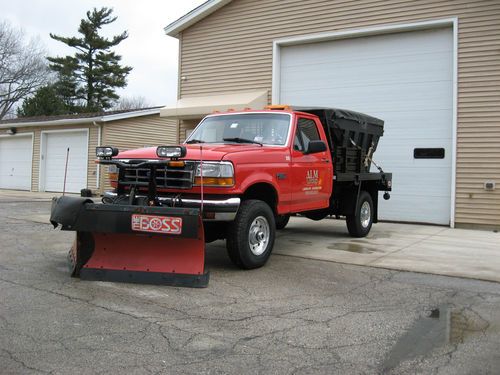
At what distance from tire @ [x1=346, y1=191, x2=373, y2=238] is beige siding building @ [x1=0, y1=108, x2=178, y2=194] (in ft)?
44.5

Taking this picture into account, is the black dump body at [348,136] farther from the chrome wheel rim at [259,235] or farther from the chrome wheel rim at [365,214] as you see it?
the chrome wheel rim at [259,235]

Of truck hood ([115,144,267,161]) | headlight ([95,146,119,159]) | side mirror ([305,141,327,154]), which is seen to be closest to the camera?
truck hood ([115,144,267,161])

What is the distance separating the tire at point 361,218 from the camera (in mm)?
9461

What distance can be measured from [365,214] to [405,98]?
440 cm

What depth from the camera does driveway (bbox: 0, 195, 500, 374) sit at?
3.47 m

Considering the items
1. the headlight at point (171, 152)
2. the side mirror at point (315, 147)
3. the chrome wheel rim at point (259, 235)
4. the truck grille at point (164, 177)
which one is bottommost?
the chrome wheel rim at point (259, 235)

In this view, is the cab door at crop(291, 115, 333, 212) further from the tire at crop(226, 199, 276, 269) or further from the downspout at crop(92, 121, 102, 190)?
the downspout at crop(92, 121, 102, 190)

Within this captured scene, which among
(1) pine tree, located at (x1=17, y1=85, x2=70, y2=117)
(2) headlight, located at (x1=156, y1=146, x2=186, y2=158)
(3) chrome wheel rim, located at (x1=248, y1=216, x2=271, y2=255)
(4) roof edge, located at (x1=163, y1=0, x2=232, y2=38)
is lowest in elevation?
(3) chrome wheel rim, located at (x1=248, y1=216, x2=271, y2=255)

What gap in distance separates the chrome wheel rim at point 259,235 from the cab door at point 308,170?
2.90 feet

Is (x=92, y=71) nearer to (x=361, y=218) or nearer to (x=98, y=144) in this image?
(x=98, y=144)

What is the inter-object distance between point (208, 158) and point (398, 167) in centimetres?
834

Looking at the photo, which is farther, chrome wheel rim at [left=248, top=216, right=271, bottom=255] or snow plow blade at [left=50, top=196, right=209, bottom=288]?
chrome wheel rim at [left=248, top=216, right=271, bottom=255]

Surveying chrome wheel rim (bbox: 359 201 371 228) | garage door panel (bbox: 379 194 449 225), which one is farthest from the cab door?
garage door panel (bbox: 379 194 449 225)

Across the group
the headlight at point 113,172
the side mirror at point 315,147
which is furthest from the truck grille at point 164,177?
the side mirror at point 315,147
